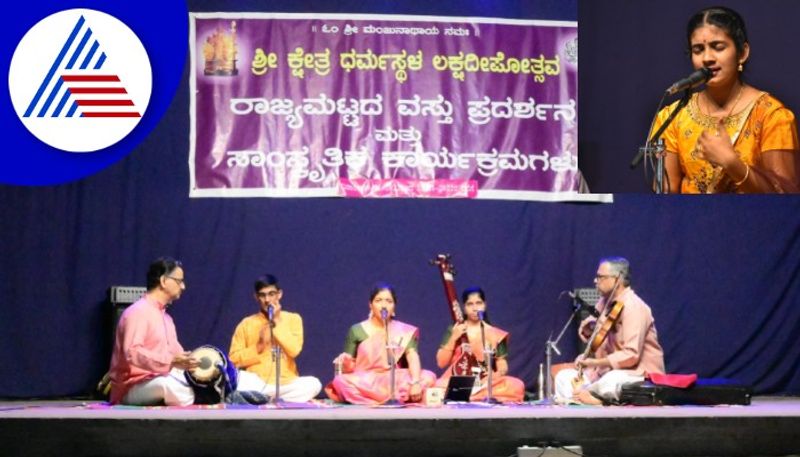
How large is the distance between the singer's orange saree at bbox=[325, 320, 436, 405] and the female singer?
83.8 inches

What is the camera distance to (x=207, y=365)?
313 inches

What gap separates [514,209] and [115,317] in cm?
266

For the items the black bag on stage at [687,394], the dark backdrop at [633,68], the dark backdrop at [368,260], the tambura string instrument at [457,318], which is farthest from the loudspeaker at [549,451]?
the dark backdrop at [633,68]

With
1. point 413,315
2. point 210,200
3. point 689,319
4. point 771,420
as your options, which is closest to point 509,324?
point 413,315

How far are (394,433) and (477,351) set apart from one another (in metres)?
2.13

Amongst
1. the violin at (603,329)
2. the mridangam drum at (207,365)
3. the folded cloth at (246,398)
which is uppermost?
the violin at (603,329)

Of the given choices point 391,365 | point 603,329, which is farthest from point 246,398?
point 603,329

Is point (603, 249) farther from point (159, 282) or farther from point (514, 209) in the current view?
point (159, 282)

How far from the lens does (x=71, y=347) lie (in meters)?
9.09

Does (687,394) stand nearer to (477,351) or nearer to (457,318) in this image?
(477,351)

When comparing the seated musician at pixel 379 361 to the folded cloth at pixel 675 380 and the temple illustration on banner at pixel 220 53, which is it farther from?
the temple illustration on banner at pixel 220 53

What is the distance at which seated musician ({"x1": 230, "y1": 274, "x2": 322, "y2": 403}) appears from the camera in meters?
8.52

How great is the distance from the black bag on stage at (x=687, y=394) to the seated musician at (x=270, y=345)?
193 centimetres

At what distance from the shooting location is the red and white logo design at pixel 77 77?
8.82m
